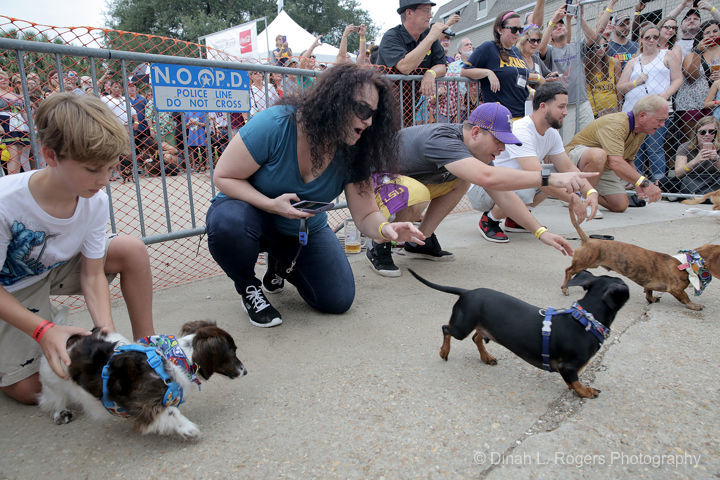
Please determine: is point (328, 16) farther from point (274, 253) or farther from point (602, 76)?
point (274, 253)

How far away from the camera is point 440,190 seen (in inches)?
158

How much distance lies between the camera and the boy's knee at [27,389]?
199cm

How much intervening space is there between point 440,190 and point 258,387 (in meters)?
2.46

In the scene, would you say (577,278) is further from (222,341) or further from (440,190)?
(440,190)

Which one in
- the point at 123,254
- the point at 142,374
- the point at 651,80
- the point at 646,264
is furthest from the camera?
the point at 651,80

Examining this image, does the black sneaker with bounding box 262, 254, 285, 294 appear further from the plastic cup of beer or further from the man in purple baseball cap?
the plastic cup of beer

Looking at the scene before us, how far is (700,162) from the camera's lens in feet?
20.0


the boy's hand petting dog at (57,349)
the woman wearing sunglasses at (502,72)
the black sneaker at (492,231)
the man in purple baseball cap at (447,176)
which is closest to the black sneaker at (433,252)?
the man in purple baseball cap at (447,176)

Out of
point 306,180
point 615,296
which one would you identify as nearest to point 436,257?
point 306,180

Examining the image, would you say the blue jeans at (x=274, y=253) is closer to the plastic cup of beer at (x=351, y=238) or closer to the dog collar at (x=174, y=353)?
the dog collar at (x=174, y=353)

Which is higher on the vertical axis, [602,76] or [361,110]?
[602,76]

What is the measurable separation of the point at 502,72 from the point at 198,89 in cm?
A: 374

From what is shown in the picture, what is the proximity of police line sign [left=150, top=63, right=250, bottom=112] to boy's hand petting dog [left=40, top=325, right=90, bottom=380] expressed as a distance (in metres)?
2.18

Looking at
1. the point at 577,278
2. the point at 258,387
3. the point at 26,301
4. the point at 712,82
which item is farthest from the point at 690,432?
the point at 712,82
